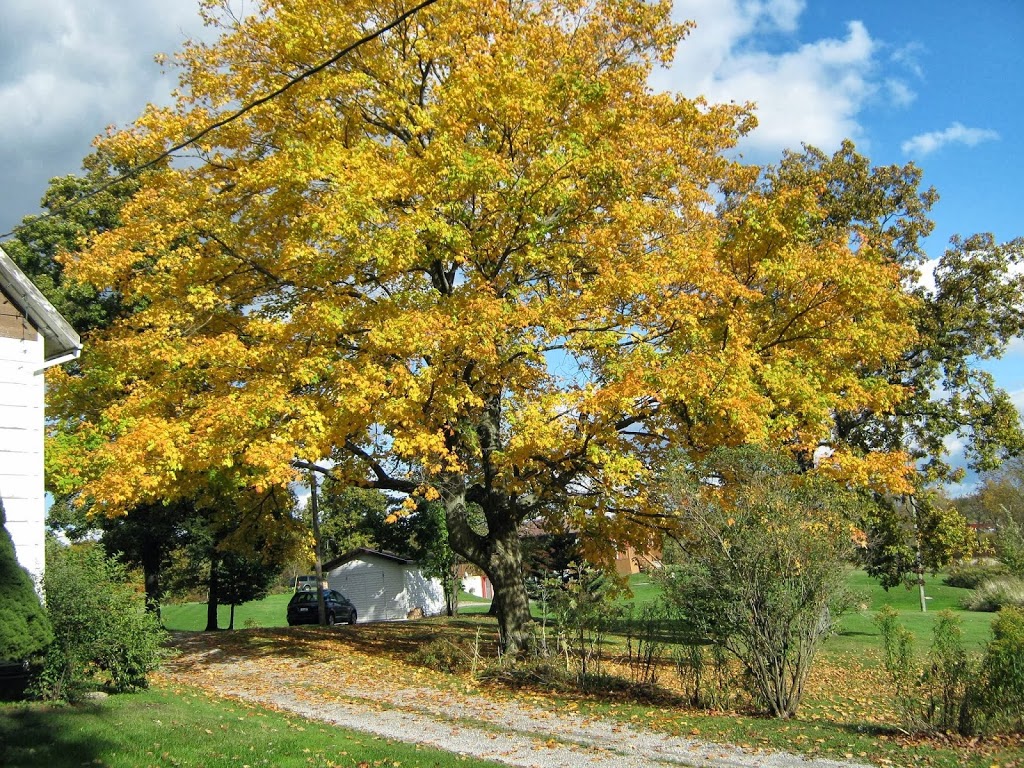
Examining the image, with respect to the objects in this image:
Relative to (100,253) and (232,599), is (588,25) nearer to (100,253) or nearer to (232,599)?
(100,253)

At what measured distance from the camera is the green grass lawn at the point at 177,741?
726 cm

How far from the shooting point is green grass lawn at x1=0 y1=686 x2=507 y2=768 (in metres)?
7.26

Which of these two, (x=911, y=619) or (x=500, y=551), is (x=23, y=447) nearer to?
(x=500, y=551)

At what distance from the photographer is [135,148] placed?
1504 centimetres

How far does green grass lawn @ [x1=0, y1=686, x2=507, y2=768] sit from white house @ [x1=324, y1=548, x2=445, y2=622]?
1458 inches

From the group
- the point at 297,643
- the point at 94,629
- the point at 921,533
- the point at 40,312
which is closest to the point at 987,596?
the point at 921,533

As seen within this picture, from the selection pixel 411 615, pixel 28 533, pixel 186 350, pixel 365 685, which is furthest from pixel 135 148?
pixel 411 615

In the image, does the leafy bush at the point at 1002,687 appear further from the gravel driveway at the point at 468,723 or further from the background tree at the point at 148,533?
the background tree at the point at 148,533

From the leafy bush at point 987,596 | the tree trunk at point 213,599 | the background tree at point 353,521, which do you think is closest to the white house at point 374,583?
the background tree at point 353,521

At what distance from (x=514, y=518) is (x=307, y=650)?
19.1 ft

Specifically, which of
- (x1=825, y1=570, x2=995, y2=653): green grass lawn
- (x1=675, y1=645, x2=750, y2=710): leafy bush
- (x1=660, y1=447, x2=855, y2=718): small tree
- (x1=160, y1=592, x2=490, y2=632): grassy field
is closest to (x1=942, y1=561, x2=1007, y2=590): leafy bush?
(x1=825, y1=570, x2=995, y2=653): green grass lawn

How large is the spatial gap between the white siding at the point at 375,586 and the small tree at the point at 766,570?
37.7 metres

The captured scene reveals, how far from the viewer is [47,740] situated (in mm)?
7684

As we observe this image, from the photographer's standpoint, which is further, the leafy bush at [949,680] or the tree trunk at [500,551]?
the tree trunk at [500,551]
